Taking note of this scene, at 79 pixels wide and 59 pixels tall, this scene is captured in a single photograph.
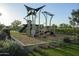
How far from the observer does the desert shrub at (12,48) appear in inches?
107

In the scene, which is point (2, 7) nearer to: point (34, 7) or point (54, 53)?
point (34, 7)

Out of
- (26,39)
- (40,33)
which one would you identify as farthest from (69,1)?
(26,39)

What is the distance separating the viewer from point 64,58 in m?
2.69

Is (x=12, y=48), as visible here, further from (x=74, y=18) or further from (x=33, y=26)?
(x=74, y=18)

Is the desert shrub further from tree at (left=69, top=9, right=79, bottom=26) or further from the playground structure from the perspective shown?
tree at (left=69, top=9, right=79, bottom=26)

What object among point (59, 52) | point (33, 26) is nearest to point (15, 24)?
point (33, 26)

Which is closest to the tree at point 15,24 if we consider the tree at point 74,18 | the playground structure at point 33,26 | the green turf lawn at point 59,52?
the playground structure at point 33,26

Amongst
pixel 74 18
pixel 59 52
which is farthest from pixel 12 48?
pixel 74 18

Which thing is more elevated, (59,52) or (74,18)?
(74,18)

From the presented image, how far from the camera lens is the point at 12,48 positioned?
272 centimetres

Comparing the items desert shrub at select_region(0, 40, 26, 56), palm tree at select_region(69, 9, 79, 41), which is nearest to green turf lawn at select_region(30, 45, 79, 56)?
desert shrub at select_region(0, 40, 26, 56)

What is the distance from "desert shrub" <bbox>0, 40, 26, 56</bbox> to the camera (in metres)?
2.71

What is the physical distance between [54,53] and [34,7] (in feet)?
1.93

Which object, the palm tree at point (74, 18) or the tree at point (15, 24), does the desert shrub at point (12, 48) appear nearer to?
the tree at point (15, 24)
